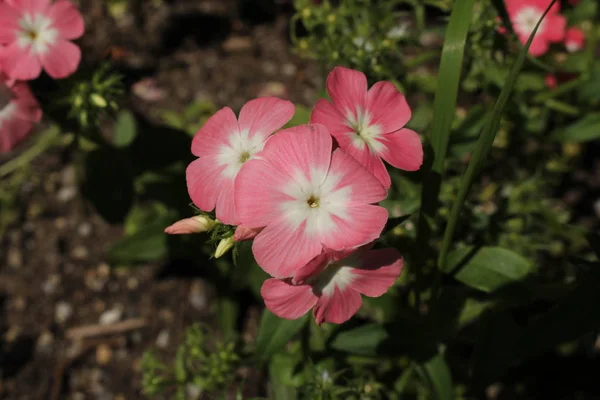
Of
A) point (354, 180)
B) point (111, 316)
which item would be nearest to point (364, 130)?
point (354, 180)

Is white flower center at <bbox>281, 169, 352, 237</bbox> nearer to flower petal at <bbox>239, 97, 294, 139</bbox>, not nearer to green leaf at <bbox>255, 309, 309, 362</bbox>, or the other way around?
flower petal at <bbox>239, 97, 294, 139</bbox>

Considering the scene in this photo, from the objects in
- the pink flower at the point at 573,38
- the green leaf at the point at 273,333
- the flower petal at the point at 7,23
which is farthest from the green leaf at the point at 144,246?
the pink flower at the point at 573,38

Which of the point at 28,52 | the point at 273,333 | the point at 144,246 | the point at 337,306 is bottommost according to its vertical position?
the point at 144,246

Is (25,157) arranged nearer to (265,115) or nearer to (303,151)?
(265,115)

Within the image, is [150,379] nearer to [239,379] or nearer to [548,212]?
[239,379]

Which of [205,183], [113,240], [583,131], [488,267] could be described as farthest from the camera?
[113,240]

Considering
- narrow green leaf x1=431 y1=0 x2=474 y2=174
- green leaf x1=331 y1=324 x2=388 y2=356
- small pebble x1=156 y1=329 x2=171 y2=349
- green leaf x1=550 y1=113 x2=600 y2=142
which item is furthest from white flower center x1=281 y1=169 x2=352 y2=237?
small pebble x1=156 y1=329 x2=171 y2=349

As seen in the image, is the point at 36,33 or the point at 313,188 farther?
the point at 36,33
